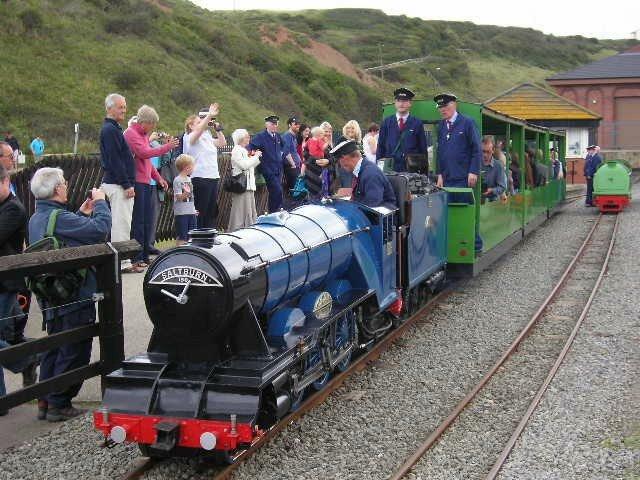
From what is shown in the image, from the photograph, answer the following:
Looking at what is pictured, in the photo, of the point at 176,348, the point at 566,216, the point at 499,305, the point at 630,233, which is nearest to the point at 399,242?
the point at 499,305

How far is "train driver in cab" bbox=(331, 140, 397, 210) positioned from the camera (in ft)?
27.7

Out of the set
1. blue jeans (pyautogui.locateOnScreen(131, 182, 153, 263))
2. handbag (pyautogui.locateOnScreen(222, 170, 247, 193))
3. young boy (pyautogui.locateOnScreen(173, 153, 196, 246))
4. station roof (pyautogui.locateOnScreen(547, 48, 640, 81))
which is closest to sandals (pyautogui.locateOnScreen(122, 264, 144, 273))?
blue jeans (pyautogui.locateOnScreen(131, 182, 153, 263))

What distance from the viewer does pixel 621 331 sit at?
365 inches

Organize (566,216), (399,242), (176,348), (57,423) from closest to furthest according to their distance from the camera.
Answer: (176,348) < (57,423) < (399,242) < (566,216)

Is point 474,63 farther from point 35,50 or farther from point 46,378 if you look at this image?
point 46,378

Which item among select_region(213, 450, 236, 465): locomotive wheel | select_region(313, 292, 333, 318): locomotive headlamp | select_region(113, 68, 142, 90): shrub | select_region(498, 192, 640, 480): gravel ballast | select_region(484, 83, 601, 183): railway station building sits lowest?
select_region(498, 192, 640, 480): gravel ballast

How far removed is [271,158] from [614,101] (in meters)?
40.1

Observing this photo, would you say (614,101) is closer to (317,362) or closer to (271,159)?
(271,159)

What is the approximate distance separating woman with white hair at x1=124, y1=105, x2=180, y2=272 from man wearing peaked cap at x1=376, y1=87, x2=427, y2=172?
2.86m

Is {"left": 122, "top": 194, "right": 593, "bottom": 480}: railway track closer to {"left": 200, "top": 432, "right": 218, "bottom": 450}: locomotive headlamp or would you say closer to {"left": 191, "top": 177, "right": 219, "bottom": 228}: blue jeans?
{"left": 200, "top": 432, "right": 218, "bottom": 450}: locomotive headlamp

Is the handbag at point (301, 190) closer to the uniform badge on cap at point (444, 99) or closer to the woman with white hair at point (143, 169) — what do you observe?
the woman with white hair at point (143, 169)

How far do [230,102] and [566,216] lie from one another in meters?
25.4

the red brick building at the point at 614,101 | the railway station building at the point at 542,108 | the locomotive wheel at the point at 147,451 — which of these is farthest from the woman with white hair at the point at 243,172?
the red brick building at the point at 614,101

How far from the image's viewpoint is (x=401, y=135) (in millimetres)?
11188
